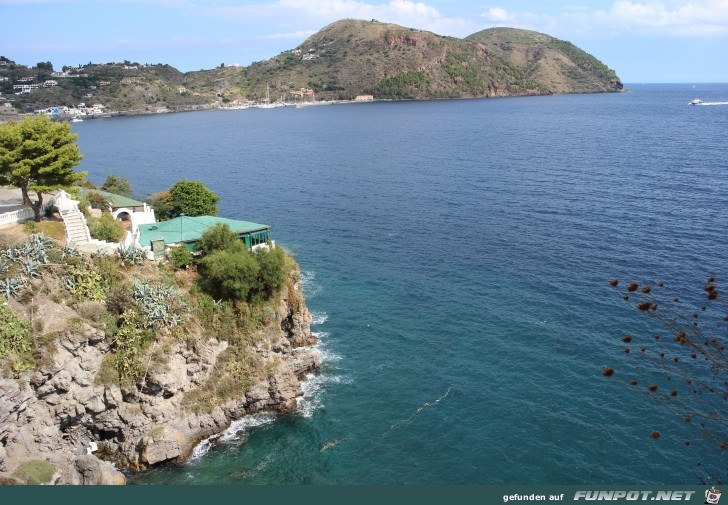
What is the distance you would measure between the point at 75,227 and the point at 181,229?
299 inches

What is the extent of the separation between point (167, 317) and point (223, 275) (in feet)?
15.2

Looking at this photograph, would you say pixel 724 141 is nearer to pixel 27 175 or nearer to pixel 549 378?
pixel 549 378

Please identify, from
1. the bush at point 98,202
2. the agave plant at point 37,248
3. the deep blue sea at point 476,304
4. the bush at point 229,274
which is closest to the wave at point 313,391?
the deep blue sea at point 476,304

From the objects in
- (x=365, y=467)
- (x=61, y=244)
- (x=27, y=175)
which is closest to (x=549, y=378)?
(x=365, y=467)

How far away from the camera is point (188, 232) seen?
142 feet

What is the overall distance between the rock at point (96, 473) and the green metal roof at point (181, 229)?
1675 cm

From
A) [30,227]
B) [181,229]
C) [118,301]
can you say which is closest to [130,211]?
[181,229]

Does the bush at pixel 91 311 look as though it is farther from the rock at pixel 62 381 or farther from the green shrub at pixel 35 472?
the green shrub at pixel 35 472

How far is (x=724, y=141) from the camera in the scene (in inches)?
4754

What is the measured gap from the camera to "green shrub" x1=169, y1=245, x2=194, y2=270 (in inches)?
1564

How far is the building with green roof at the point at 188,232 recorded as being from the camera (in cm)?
4197

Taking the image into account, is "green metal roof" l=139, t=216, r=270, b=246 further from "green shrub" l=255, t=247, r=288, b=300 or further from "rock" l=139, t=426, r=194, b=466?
"rock" l=139, t=426, r=194, b=466

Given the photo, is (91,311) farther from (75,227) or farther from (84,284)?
(75,227)

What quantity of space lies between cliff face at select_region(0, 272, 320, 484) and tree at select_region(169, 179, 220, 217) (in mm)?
22007
